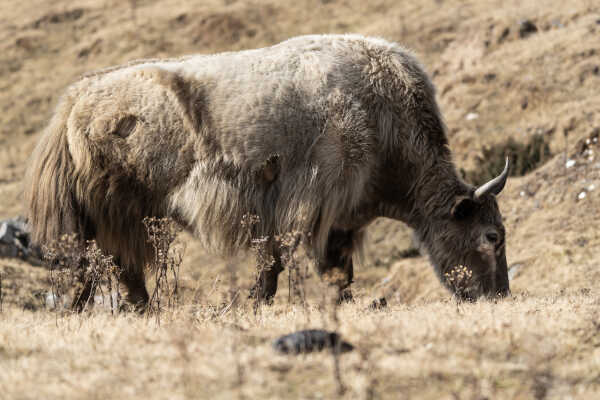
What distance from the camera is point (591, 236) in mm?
9547

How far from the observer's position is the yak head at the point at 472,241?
6.96 m

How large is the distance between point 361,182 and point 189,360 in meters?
3.50

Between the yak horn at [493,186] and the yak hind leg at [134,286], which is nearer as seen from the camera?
the yak horn at [493,186]

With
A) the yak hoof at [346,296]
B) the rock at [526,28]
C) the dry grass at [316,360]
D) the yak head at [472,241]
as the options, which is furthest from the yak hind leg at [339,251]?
the rock at [526,28]

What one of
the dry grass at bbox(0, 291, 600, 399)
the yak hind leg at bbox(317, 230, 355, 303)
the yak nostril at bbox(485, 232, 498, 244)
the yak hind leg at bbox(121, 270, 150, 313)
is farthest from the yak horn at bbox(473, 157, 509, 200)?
the yak hind leg at bbox(121, 270, 150, 313)

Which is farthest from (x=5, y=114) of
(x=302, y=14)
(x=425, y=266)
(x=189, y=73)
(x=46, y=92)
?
(x=189, y=73)

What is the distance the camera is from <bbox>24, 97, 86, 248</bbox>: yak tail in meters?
6.41

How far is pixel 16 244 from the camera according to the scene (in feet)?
42.9

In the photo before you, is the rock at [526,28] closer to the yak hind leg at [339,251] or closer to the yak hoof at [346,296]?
the yak hind leg at [339,251]

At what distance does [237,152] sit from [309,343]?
313 centimetres

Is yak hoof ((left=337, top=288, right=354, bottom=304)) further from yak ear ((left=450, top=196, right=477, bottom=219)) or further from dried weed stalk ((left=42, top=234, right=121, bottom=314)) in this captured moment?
dried weed stalk ((left=42, top=234, right=121, bottom=314))

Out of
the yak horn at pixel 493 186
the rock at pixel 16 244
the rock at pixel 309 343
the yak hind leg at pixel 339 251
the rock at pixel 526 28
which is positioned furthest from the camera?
the rock at pixel 526 28

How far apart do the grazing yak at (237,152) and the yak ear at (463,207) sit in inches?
1.1

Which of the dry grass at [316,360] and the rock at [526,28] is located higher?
the rock at [526,28]
